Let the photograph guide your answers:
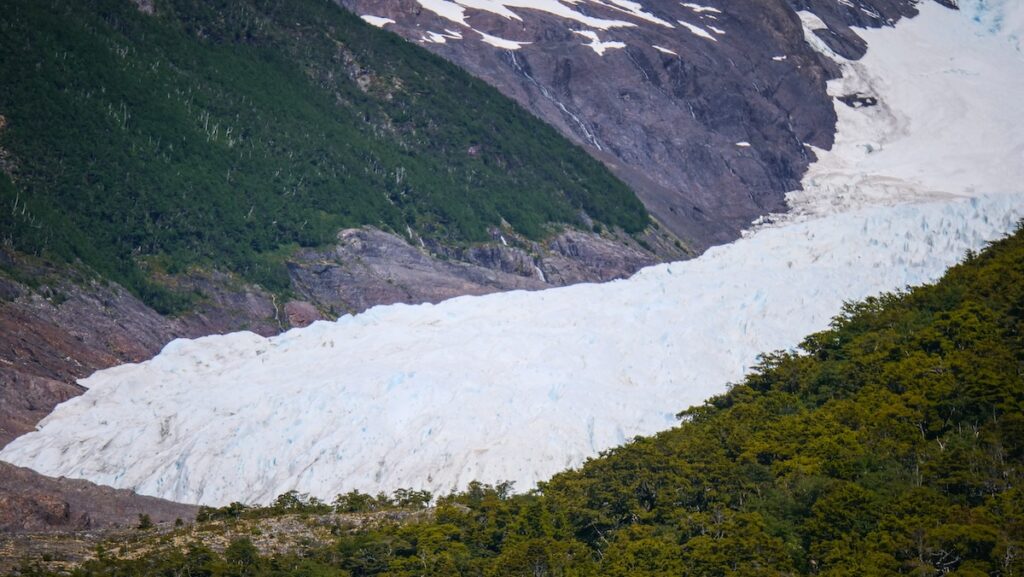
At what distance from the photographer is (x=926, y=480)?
6538 centimetres

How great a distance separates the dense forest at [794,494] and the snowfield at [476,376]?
459 centimetres

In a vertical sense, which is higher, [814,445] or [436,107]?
[814,445]

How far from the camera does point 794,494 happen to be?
68.5m

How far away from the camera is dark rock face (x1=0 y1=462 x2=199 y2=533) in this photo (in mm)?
73188

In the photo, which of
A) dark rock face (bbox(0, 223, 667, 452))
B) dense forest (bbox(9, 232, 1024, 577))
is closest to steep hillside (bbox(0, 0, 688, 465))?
dark rock face (bbox(0, 223, 667, 452))

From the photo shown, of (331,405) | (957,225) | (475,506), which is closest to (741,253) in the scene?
(957,225)

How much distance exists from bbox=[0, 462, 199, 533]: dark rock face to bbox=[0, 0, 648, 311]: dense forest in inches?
1713

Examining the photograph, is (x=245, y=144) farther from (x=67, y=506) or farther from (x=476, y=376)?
(x=67, y=506)

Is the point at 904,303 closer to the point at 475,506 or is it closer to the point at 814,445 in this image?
the point at 814,445

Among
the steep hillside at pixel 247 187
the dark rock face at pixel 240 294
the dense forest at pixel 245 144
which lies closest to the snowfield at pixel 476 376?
the dark rock face at pixel 240 294

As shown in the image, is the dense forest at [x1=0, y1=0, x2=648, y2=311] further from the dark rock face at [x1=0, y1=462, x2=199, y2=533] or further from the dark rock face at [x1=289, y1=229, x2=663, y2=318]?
the dark rock face at [x1=0, y1=462, x2=199, y2=533]

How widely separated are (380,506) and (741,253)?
1518 inches

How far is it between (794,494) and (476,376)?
26.3 metres

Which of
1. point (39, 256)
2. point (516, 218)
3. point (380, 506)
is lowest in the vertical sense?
point (516, 218)
